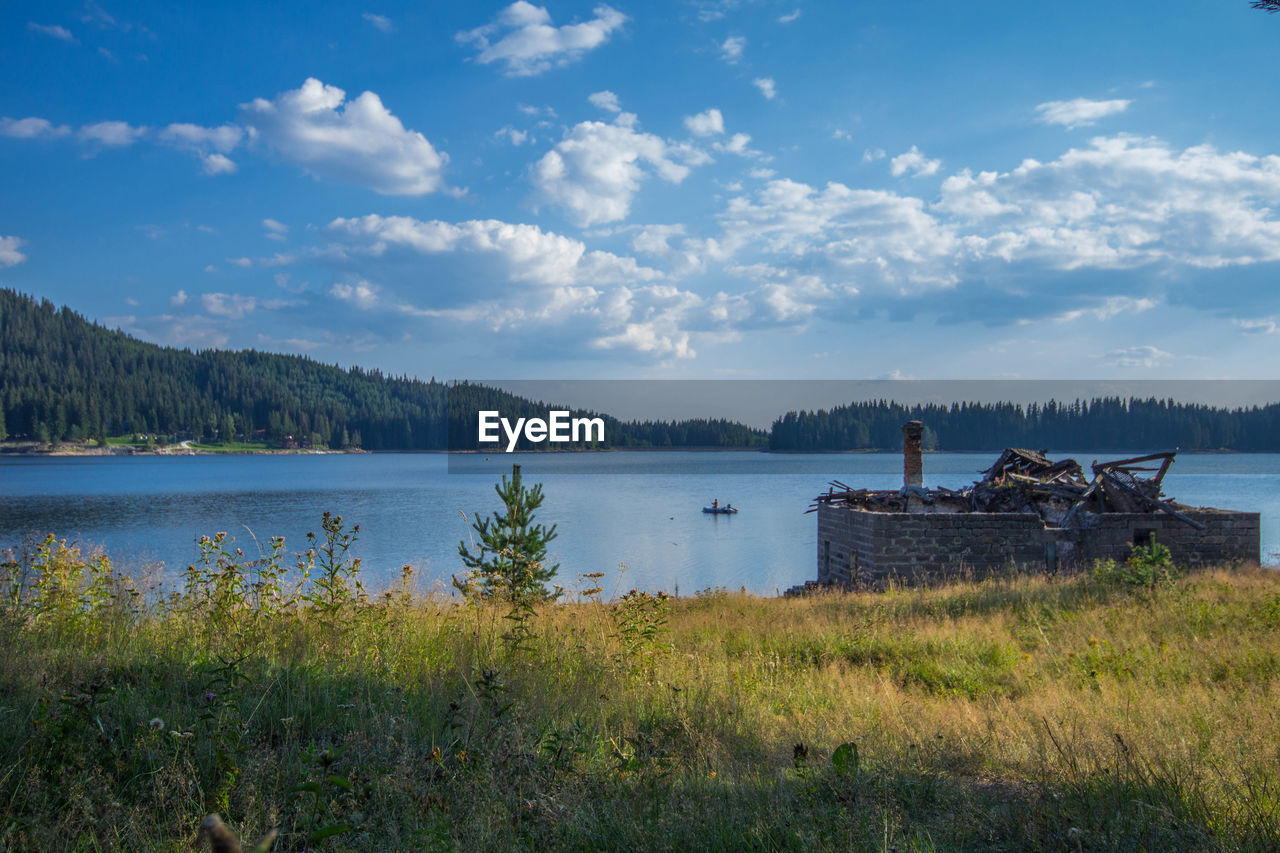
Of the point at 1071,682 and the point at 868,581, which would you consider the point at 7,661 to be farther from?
the point at 868,581

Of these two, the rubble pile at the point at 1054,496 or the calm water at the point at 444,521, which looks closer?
the rubble pile at the point at 1054,496

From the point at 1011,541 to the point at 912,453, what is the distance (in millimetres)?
4937

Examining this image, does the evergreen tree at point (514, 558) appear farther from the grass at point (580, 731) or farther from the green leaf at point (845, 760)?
the green leaf at point (845, 760)

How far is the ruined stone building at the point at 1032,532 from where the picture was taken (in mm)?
15172

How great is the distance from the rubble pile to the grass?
851 centimetres

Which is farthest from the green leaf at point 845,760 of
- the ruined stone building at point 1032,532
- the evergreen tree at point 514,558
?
the ruined stone building at point 1032,532

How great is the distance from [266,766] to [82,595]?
488 centimetres

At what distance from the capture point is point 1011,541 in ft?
50.8

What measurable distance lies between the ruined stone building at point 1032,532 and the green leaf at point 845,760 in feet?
38.5

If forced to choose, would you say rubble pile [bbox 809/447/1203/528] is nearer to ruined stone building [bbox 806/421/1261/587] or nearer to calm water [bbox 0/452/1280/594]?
ruined stone building [bbox 806/421/1261/587]

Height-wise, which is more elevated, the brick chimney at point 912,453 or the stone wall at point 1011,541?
the brick chimney at point 912,453

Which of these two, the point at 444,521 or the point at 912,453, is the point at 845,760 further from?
the point at 444,521

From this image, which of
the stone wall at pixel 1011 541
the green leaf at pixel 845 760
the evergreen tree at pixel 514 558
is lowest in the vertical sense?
the stone wall at pixel 1011 541

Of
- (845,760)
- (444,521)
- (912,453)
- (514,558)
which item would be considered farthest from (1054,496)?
(444,521)
